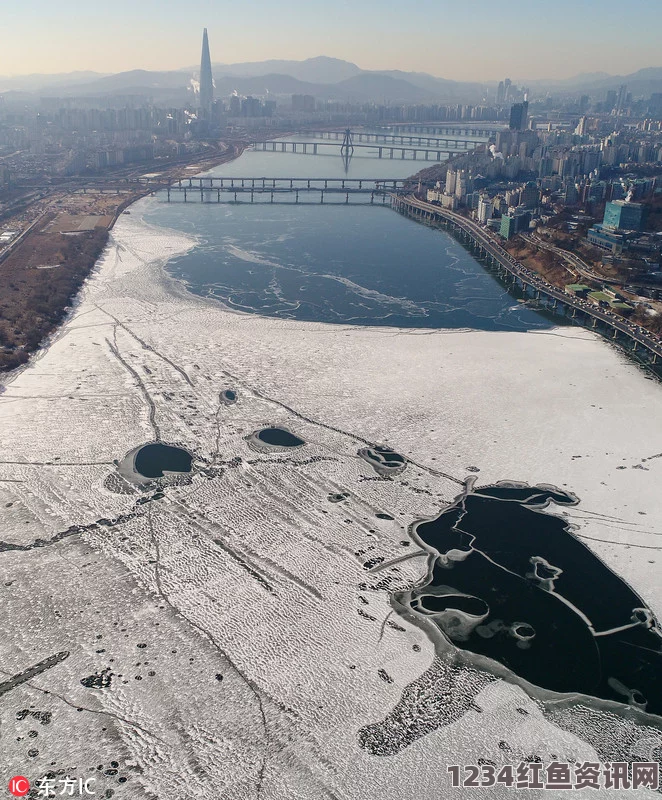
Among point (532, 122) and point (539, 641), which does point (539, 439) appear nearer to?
point (539, 641)

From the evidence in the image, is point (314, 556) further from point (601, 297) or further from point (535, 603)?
point (601, 297)

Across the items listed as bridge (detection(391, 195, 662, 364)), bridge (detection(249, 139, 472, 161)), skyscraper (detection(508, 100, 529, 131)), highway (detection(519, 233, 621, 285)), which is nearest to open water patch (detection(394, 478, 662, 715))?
bridge (detection(391, 195, 662, 364))

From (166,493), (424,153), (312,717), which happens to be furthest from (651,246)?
(424,153)

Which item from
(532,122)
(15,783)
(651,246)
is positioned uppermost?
(532,122)

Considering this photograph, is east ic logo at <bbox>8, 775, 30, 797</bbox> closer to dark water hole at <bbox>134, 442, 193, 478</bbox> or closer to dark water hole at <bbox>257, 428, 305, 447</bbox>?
dark water hole at <bbox>134, 442, 193, 478</bbox>

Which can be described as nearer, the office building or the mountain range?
the office building

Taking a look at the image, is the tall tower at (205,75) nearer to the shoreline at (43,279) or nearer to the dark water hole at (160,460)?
the shoreline at (43,279)
